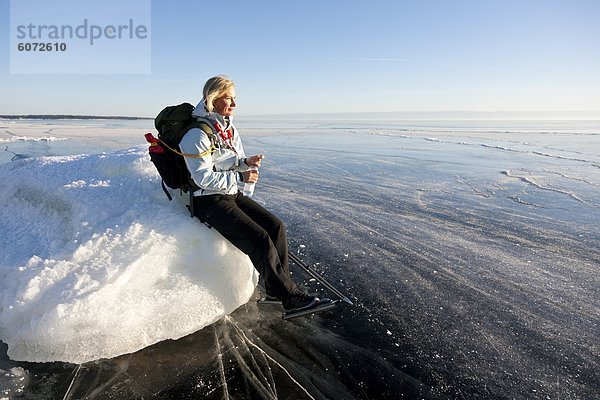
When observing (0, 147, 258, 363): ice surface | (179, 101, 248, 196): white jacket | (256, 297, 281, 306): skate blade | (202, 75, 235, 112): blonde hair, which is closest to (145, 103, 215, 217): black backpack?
(179, 101, 248, 196): white jacket

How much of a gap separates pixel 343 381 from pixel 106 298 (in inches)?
75.3

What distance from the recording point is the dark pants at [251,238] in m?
3.53

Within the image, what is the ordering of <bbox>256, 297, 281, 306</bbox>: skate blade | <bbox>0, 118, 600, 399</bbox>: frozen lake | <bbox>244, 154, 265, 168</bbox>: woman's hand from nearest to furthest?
<bbox>0, 118, 600, 399</bbox>: frozen lake, <bbox>244, 154, 265, 168</bbox>: woman's hand, <bbox>256, 297, 281, 306</bbox>: skate blade

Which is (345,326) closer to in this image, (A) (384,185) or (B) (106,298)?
(B) (106,298)

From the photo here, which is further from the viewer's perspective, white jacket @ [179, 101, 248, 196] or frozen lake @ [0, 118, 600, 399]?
white jacket @ [179, 101, 248, 196]

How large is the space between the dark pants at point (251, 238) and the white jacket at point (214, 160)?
13 centimetres

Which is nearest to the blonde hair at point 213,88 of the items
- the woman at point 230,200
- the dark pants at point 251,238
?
the woman at point 230,200

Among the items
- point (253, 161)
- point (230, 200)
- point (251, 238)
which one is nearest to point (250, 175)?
point (253, 161)

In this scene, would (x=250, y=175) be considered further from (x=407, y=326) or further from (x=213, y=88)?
(x=407, y=326)

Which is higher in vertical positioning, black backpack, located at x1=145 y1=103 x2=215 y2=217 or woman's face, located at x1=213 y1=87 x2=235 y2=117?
woman's face, located at x1=213 y1=87 x2=235 y2=117

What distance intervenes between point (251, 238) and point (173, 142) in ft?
3.68

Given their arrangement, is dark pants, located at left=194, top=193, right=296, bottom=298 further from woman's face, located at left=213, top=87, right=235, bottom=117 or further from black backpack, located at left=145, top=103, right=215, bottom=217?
woman's face, located at left=213, top=87, right=235, bottom=117

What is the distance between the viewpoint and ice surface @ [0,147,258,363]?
302 centimetres

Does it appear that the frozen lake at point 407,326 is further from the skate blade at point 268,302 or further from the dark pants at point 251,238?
the dark pants at point 251,238
